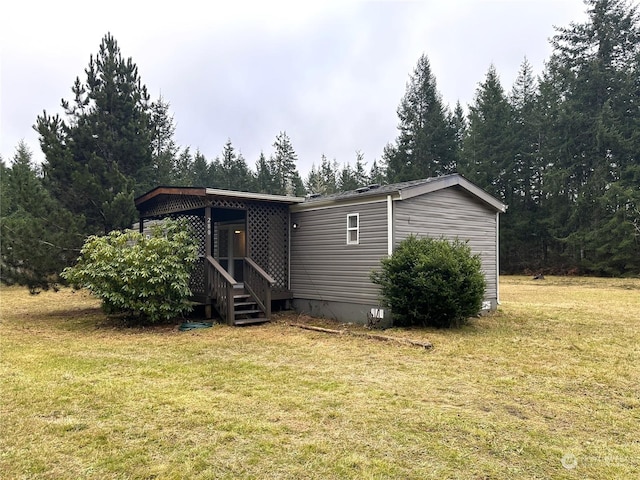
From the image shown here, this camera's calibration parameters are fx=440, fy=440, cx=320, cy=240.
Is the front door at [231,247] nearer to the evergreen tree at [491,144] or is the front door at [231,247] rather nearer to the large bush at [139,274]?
the large bush at [139,274]

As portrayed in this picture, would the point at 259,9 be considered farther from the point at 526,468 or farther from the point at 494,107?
the point at 494,107

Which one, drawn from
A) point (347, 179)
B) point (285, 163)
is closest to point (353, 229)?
point (285, 163)

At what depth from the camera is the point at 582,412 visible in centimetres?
402

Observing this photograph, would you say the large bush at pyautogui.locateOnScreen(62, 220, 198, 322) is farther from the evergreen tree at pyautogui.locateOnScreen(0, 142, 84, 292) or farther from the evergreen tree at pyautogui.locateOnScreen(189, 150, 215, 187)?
the evergreen tree at pyautogui.locateOnScreen(189, 150, 215, 187)

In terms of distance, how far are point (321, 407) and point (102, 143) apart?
1322cm

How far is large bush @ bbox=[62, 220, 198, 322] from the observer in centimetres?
889

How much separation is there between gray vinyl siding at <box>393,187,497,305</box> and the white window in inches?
37.9

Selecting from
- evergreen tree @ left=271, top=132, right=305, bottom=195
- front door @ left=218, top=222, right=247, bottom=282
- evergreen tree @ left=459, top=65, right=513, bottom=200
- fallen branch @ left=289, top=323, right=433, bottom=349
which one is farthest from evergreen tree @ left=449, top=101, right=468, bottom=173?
fallen branch @ left=289, top=323, right=433, bottom=349

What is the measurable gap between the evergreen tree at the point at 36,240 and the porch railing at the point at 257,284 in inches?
174

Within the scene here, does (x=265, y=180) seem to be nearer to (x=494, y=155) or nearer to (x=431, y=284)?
(x=494, y=155)

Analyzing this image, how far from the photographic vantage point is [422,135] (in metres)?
33.9

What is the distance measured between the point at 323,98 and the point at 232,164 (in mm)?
19575

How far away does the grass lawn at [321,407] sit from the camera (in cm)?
297

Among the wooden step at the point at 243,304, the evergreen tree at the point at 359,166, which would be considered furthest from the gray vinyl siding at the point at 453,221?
the evergreen tree at the point at 359,166
